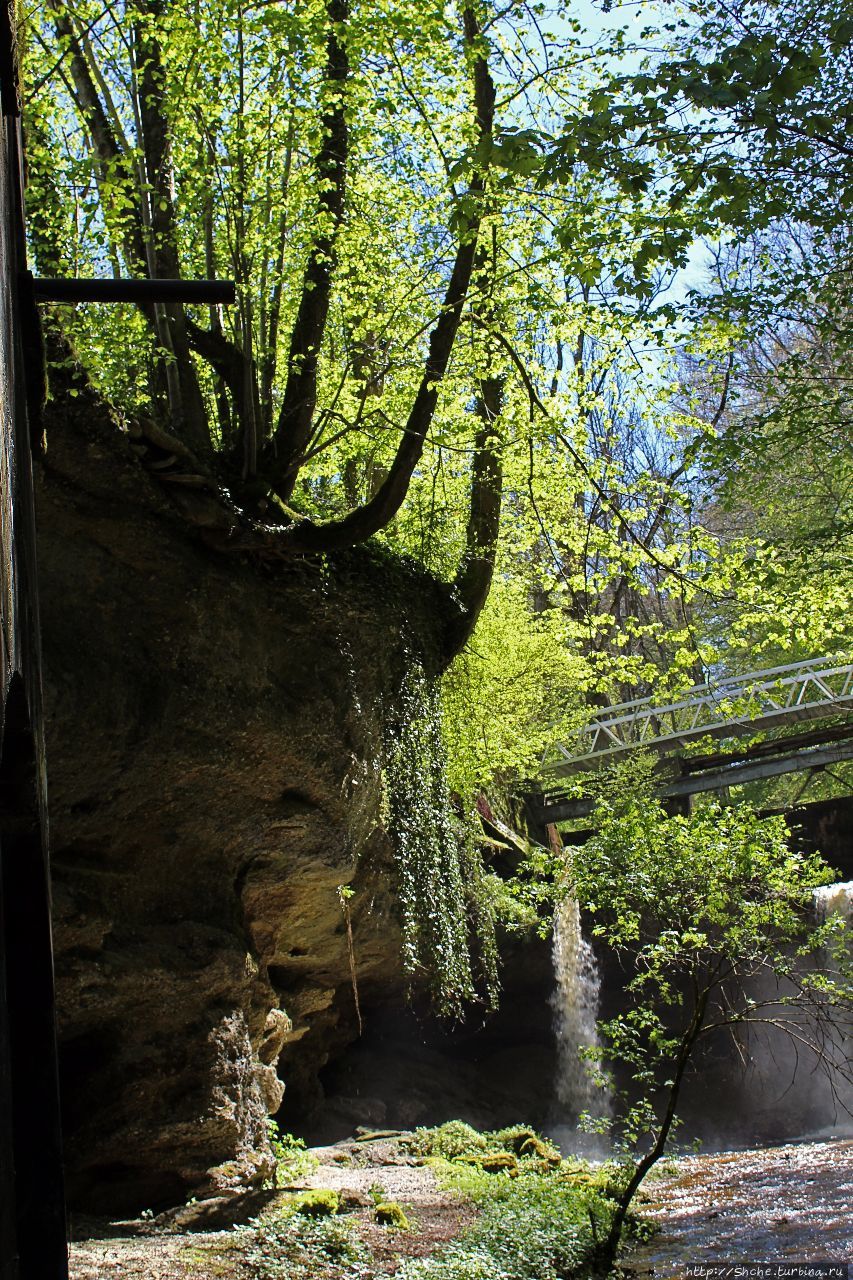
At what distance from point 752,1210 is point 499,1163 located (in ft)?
10.0

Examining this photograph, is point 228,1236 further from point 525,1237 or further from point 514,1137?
point 514,1137

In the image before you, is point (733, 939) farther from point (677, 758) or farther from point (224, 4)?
point (677, 758)

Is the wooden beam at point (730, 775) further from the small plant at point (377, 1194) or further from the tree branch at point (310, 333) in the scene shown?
the tree branch at point (310, 333)

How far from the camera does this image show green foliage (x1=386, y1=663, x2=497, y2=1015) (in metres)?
9.84

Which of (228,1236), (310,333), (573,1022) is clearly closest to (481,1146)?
(573,1022)

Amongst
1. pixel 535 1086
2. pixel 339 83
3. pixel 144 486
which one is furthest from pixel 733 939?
pixel 535 1086

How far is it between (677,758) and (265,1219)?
14743 millimetres

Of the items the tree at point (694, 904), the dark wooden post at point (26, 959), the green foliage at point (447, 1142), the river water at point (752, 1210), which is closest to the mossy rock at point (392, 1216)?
the tree at point (694, 904)

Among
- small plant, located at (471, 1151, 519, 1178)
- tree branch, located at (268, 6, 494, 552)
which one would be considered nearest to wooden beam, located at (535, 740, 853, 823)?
small plant, located at (471, 1151, 519, 1178)

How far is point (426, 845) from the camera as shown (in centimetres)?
1027

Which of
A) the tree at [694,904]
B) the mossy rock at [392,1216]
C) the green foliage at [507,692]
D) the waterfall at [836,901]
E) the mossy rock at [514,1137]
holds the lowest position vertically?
the mossy rock at [514,1137]

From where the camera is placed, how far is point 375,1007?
637 inches

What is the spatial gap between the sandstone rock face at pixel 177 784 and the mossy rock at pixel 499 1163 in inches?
132

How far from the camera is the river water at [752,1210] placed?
8133 mm
